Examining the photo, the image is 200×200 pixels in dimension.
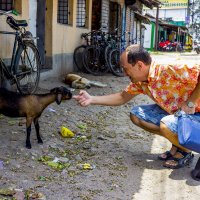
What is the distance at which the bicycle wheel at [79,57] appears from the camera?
1129cm

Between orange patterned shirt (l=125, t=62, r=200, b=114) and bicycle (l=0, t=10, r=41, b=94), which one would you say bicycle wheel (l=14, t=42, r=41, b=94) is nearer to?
bicycle (l=0, t=10, r=41, b=94)

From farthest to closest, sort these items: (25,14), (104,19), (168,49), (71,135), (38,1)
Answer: (168,49), (104,19), (38,1), (25,14), (71,135)

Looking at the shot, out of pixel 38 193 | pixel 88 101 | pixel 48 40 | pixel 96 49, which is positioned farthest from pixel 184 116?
pixel 96 49

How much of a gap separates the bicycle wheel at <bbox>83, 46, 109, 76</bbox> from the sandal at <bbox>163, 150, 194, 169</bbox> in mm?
7365

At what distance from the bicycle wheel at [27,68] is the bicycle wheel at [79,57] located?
3.78 metres

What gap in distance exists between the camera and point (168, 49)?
119 ft

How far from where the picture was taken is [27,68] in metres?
6.79

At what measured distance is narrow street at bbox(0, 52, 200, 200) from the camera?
354cm

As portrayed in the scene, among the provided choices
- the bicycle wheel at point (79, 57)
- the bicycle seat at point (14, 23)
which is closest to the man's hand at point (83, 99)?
the bicycle seat at point (14, 23)

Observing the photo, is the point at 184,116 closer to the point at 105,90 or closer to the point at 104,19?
the point at 105,90

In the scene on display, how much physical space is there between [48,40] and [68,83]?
1.22m

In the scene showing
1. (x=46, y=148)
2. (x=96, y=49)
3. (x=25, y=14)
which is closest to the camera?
(x=46, y=148)

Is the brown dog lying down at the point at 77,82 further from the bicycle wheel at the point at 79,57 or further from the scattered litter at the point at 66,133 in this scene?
the scattered litter at the point at 66,133

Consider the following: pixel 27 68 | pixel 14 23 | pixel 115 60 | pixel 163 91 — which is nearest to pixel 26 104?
pixel 163 91
